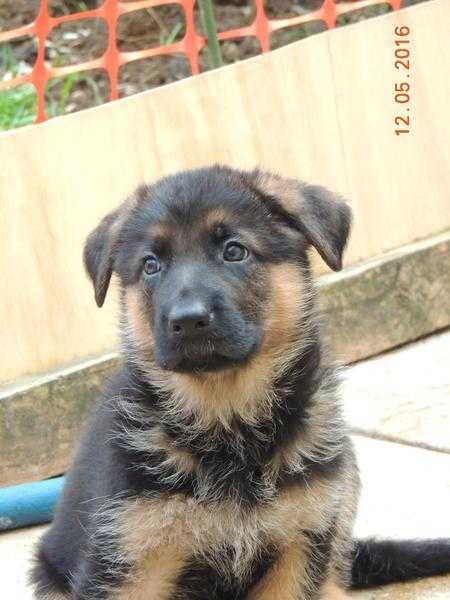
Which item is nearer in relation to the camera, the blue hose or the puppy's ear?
the puppy's ear

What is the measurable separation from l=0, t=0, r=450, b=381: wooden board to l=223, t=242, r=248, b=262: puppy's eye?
2.14 metres

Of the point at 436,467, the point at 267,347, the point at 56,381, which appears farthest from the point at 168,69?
the point at 267,347

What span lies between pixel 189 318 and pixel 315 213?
0.70 metres

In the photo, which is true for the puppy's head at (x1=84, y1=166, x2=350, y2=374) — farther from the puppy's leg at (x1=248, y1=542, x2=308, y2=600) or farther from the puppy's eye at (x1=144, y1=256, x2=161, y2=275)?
the puppy's leg at (x1=248, y1=542, x2=308, y2=600)

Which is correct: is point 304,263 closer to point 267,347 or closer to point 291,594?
point 267,347

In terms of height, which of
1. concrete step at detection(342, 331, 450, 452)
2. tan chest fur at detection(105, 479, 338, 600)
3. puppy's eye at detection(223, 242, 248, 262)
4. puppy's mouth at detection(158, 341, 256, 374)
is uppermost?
puppy's eye at detection(223, 242, 248, 262)

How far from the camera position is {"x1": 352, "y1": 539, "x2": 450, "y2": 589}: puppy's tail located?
4551mm

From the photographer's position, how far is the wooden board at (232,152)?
624 centimetres

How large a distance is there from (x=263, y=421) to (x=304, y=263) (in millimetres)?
574

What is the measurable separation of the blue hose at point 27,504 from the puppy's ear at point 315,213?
1723 millimetres

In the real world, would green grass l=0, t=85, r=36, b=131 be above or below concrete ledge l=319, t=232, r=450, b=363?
above
